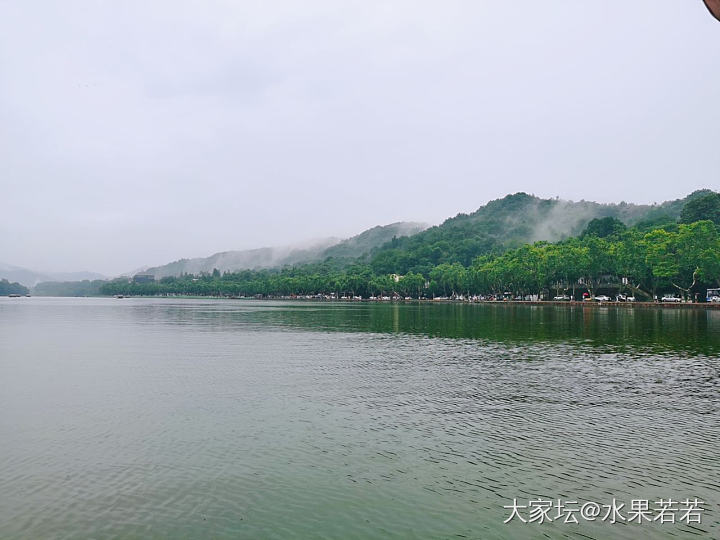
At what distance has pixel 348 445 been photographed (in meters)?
15.5

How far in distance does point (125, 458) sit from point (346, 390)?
10.8m

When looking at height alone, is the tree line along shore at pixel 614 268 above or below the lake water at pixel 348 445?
above

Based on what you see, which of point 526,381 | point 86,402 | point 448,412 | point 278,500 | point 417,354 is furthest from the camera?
point 417,354

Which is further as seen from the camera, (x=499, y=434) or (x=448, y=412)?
(x=448, y=412)

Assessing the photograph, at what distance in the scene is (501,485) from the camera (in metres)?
12.4

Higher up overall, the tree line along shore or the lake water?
the tree line along shore

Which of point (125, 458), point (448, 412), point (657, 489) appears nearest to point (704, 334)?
point (448, 412)

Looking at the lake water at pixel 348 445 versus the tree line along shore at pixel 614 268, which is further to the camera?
the tree line along shore at pixel 614 268

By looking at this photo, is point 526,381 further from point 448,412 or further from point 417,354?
point 417,354

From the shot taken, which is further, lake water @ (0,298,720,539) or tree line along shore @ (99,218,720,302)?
tree line along shore @ (99,218,720,302)

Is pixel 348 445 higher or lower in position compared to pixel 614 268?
lower

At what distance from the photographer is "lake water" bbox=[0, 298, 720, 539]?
10.8m

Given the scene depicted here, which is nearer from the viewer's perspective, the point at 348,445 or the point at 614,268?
the point at 348,445

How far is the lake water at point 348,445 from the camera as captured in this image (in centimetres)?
1082
